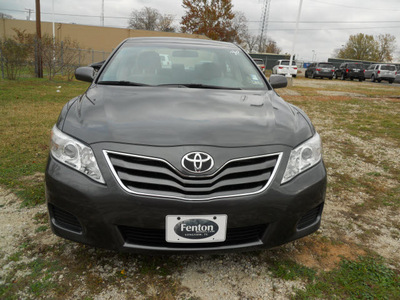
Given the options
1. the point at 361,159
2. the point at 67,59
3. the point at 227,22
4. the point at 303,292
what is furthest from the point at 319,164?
the point at 227,22

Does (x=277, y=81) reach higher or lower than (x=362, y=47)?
lower

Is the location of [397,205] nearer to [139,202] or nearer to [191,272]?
[191,272]

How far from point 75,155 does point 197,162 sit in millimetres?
692

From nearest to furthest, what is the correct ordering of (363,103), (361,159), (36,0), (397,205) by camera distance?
1. (397,205)
2. (361,159)
3. (363,103)
4. (36,0)

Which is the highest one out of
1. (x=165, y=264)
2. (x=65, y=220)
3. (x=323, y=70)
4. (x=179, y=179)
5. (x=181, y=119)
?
(x=323, y=70)

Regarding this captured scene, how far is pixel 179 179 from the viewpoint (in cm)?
164

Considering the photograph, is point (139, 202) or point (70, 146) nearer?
point (139, 202)

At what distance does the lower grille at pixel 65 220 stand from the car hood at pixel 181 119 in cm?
43

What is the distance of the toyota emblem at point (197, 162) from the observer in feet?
5.41

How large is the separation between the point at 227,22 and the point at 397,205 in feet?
139

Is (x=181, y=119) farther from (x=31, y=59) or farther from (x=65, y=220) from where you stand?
(x=31, y=59)

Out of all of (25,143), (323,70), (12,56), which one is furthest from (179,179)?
(323,70)

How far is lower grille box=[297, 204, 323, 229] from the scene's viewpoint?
6.15ft

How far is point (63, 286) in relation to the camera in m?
1.81
